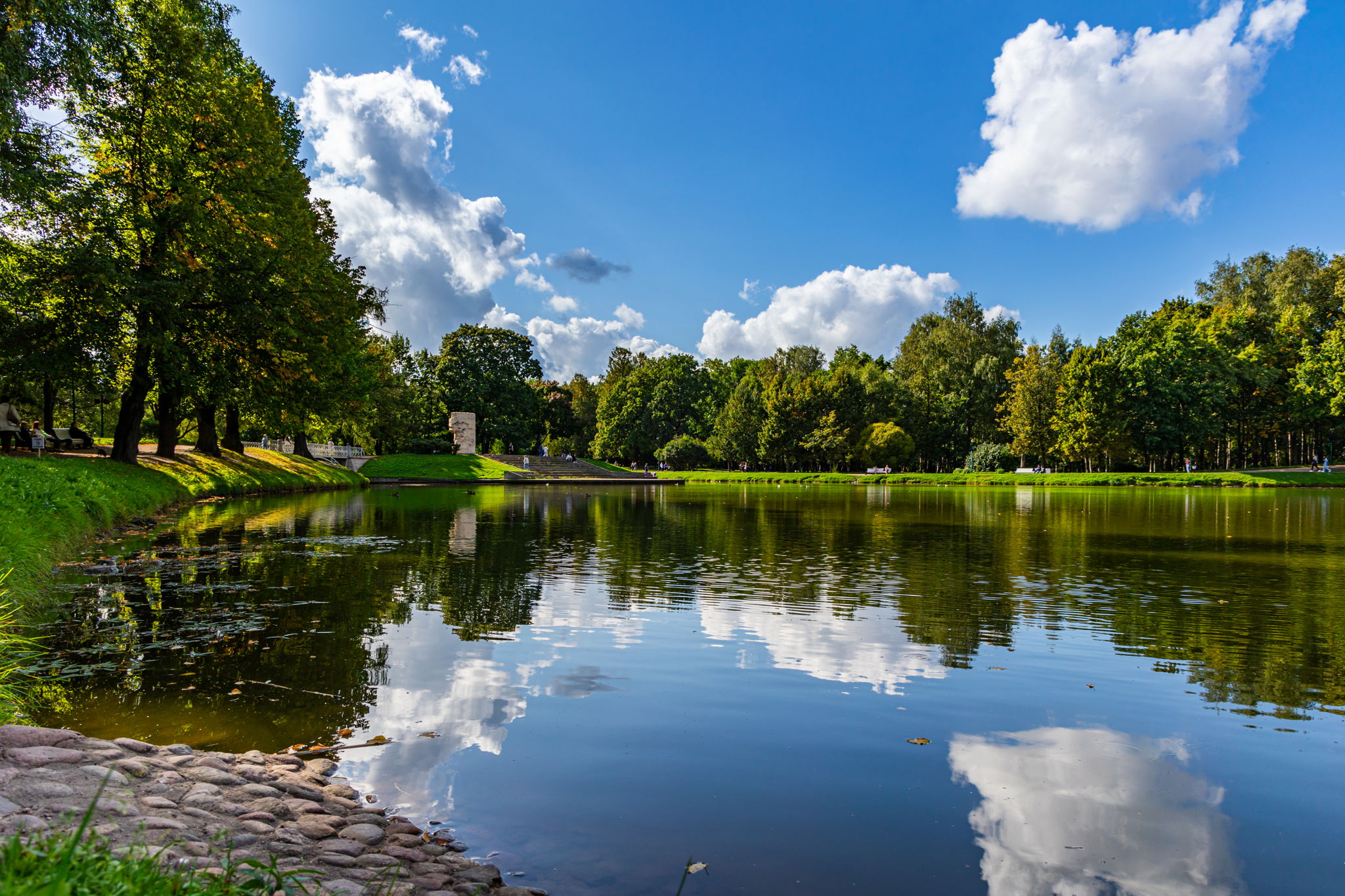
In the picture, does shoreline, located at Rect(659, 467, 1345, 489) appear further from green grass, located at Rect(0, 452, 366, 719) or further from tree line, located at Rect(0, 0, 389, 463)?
tree line, located at Rect(0, 0, 389, 463)

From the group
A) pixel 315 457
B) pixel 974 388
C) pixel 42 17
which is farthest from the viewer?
pixel 974 388

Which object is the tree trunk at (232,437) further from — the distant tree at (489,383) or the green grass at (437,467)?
the distant tree at (489,383)

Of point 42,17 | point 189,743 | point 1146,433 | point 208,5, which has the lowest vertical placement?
point 189,743

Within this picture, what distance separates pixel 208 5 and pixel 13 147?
9.72 meters

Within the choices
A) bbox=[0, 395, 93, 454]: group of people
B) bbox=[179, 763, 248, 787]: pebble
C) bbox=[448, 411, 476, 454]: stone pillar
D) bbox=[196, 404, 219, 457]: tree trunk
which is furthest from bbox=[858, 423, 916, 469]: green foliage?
bbox=[179, 763, 248, 787]: pebble

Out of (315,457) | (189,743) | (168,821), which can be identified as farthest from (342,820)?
(315,457)

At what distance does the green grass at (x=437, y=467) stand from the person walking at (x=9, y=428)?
36170 millimetres

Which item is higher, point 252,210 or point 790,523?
point 252,210

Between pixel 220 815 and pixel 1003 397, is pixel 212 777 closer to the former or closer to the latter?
pixel 220 815

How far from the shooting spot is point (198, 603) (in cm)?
1073

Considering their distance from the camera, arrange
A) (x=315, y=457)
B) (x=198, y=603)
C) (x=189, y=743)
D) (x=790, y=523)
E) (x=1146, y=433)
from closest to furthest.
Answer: (x=189, y=743) → (x=198, y=603) → (x=790, y=523) → (x=315, y=457) → (x=1146, y=433)

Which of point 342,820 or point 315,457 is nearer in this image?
point 342,820

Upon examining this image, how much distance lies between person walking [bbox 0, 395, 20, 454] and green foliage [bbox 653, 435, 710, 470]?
7285 cm

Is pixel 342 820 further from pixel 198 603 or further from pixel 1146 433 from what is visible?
pixel 1146 433
